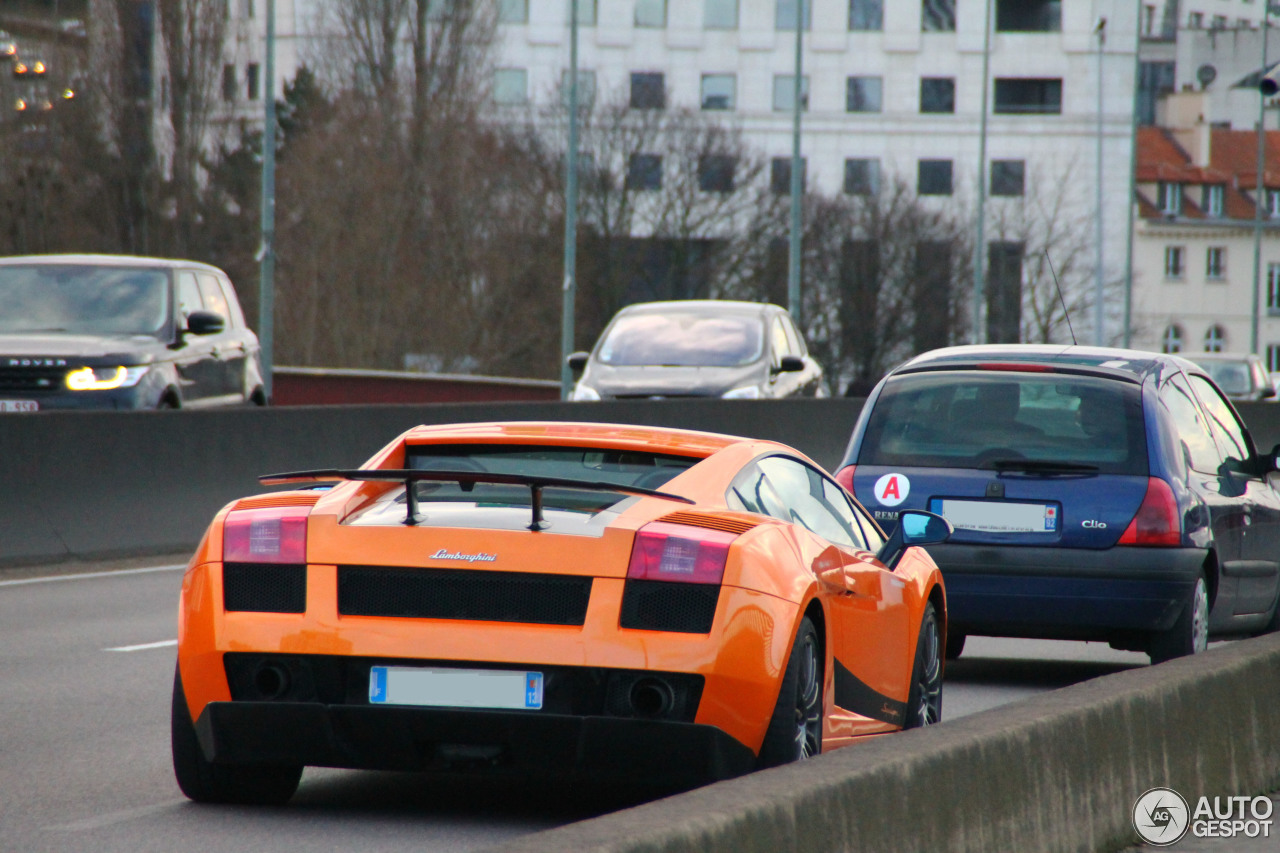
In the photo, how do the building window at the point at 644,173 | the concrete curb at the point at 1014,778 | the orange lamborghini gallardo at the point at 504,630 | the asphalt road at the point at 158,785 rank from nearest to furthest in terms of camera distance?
1. the concrete curb at the point at 1014,778
2. the orange lamborghini gallardo at the point at 504,630
3. the asphalt road at the point at 158,785
4. the building window at the point at 644,173

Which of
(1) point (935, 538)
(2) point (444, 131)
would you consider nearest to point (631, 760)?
(1) point (935, 538)

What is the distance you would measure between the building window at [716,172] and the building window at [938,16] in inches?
A: 1007

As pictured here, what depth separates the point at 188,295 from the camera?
18.2 metres

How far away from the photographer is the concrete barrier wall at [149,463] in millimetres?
14961

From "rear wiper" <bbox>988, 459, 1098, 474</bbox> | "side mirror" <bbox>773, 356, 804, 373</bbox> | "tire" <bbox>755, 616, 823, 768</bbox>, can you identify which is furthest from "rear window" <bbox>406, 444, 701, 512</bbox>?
"side mirror" <bbox>773, 356, 804, 373</bbox>

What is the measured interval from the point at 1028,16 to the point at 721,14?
13624 millimetres

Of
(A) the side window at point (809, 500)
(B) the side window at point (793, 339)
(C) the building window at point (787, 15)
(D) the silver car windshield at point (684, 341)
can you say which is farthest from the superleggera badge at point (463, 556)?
(C) the building window at point (787, 15)

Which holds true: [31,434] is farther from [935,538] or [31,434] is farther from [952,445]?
[935,538]

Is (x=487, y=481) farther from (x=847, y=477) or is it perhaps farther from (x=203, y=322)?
(x=203, y=322)

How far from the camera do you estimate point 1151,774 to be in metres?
5.94

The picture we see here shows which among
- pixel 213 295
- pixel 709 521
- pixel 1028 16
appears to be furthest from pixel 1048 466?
pixel 1028 16

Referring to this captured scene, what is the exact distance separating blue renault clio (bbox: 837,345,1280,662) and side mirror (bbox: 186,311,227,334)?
874 cm

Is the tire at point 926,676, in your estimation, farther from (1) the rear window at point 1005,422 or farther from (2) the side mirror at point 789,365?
(2) the side mirror at point 789,365

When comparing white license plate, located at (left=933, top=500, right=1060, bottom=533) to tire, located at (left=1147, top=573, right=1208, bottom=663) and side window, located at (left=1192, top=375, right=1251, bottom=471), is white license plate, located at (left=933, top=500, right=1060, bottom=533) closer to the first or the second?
tire, located at (left=1147, top=573, right=1208, bottom=663)
